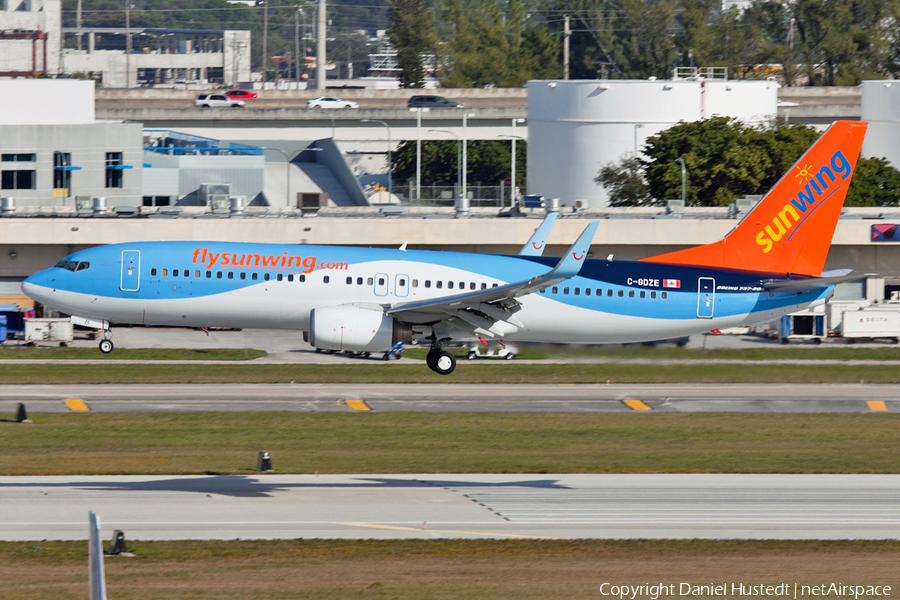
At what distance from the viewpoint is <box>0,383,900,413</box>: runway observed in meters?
57.2

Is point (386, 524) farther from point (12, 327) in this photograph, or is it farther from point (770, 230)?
point (12, 327)

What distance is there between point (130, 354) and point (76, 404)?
48.4ft

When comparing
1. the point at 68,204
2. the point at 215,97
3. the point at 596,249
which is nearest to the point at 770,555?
the point at 596,249

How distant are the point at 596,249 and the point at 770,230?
35.8m

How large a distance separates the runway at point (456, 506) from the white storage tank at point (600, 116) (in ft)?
222

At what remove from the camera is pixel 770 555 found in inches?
1362

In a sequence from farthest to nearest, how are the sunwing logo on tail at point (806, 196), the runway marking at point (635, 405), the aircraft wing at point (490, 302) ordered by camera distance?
the runway marking at point (635, 405), the sunwing logo on tail at point (806, 196), the aircraft wing at point (490, 302)

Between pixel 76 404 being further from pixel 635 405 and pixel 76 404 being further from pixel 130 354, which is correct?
pixel 635 405

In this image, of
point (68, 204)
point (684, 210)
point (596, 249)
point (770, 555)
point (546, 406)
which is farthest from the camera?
point (68, 204)

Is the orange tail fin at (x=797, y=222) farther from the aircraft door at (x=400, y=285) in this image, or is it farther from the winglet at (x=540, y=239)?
the aircraft door at (x=400, y=285)

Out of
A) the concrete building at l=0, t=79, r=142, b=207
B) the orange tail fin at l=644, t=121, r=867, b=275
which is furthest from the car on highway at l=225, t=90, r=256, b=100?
the orange tail fin at l=644, t=121, r=867, b=275

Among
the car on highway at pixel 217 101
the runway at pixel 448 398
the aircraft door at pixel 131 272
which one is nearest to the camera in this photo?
the aircraft door at pixel 131 272

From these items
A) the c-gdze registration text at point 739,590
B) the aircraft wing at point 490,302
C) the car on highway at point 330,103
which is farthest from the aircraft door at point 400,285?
the car on highway at point 330,103

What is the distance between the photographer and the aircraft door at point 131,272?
39.6 metres
